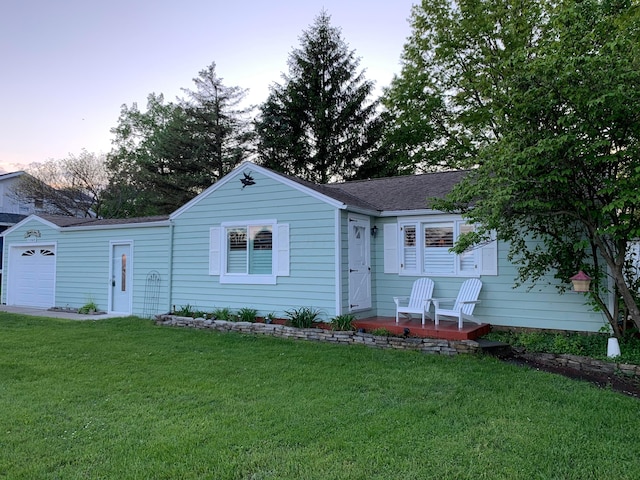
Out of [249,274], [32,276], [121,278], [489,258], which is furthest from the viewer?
[32,276]

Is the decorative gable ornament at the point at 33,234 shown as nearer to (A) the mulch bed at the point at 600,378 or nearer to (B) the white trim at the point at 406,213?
(B) the white trim at the point at 406,213

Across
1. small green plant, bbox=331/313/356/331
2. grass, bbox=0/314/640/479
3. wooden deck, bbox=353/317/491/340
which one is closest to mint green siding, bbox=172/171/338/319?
small green plant, bbox=331/313/356/331

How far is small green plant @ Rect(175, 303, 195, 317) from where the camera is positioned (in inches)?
389

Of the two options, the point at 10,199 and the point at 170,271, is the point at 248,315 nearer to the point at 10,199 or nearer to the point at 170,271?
the point at 170,271

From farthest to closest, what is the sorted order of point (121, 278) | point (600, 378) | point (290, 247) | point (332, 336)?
1. point (121, 278)
2. point (290, 247)
3. point (332, 336)
4. point (600, 378)

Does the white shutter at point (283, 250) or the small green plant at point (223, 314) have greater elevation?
the white shutter at point (283, 250)

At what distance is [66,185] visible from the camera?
21891 millimetres

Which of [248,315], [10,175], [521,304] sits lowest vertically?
[248,315]

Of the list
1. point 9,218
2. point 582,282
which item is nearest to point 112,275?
point 582,282

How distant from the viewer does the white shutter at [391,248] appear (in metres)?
9.05

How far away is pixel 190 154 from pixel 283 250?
1836 centimetres

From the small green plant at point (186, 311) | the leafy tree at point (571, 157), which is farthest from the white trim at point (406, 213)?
the small green plant at point (186, 311)

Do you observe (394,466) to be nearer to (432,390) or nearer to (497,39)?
(432,390)

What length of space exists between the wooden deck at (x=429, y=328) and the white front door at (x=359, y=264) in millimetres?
513
